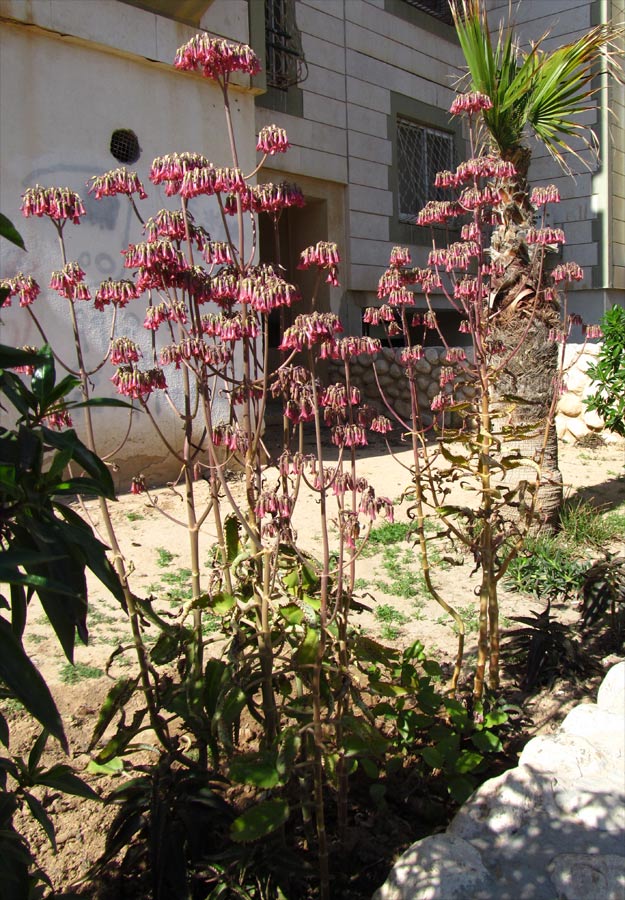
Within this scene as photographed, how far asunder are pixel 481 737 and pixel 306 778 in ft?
2.06

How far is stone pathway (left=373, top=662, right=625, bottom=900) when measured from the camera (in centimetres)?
177

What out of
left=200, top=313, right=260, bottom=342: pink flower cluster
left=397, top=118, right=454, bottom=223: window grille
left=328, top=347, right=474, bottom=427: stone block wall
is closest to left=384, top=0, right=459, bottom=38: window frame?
left=397, top=118, right=454, bottom=223: window grille

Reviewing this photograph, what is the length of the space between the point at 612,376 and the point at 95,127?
15.2 ft

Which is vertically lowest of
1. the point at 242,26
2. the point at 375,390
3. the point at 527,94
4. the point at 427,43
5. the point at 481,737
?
the point at 481,737

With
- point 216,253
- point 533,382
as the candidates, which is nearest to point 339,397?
point 216,253

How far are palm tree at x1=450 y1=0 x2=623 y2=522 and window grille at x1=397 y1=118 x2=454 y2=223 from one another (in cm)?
594

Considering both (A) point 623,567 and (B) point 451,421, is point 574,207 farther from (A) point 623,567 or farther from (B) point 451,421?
(A) point 623,567

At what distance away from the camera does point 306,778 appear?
7.43 ft

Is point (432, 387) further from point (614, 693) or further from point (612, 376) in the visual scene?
point (614, 693)

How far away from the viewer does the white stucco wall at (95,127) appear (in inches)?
238

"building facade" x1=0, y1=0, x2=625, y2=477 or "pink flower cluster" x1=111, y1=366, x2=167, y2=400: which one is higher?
"building facade" x1=0, y1=0, x2=625, y2=477

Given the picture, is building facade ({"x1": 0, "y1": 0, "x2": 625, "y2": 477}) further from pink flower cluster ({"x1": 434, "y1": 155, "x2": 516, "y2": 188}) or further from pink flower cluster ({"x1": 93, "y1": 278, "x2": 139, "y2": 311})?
pink flower cluster ({"x1": 434, "y1": 155, "x2": 516, "y2": 188})

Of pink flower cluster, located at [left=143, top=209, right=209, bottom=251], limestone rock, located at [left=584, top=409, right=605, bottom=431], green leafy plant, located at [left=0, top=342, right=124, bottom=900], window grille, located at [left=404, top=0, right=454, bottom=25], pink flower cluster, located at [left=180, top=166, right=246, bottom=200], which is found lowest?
limestone rock, located at [left=584, top=409, right=605, bottom=431]

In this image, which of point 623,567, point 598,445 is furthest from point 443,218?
point 598,445
